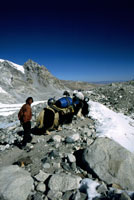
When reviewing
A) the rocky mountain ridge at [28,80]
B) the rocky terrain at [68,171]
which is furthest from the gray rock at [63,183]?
the rocky mountain ridge at [28,80]

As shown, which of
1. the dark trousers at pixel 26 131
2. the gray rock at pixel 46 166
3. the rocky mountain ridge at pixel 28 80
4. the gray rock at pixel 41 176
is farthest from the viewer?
the rocky mountain ridge at pixel 28 80

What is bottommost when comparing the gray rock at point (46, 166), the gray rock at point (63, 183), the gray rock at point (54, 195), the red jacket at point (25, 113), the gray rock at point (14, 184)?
the gray rock at point (54, 195)

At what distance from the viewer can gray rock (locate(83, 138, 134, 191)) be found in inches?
127

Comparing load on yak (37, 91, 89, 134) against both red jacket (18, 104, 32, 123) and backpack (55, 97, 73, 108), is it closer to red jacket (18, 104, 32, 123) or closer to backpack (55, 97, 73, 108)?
backpack (55, 97, 73, 108)

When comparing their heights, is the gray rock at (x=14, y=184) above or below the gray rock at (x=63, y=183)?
above

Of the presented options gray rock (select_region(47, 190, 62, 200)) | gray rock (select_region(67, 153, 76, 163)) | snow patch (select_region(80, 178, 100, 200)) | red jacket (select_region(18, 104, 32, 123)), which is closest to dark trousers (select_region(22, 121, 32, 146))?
red jacket (select_region(18, 104, 32, 123))

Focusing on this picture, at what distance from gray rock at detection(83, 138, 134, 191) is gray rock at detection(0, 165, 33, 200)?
5.48ft

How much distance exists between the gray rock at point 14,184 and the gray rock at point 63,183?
0.51 meters

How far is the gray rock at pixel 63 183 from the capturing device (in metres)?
3.07

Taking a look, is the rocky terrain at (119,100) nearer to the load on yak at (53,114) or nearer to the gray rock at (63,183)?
the load on yak at (53,114)

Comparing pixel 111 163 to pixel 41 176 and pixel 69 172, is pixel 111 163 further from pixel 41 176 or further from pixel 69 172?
pixel 41 176

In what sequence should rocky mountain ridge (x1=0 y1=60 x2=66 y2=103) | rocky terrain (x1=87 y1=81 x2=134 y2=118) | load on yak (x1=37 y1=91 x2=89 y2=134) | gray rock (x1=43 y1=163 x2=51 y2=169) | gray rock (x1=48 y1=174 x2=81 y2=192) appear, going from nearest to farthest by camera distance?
gray rock (x1=48 y1=174 x2=81 y2=192) → gray rock (x1=43 y1=163 x2=51 y2=169) → load on yak (x1=37 y1=91 x2=89 y2=134) → rocky terrain (x1=87 y1=81 x2=134 y2=118) → rocky mountain ridge (x1=0 y1=60 x2=66 y2=103)

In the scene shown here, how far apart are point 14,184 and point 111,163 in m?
2.41

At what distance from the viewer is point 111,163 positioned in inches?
138
